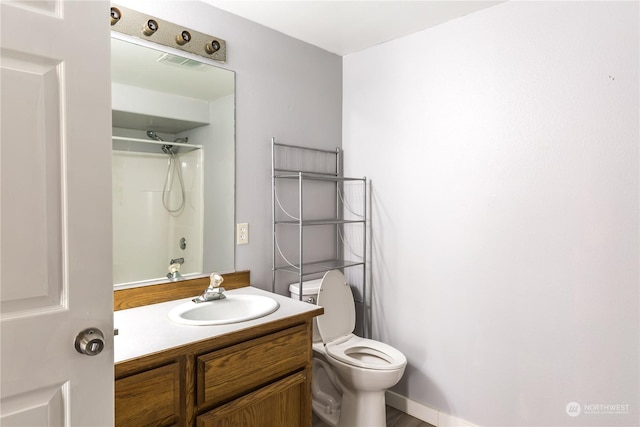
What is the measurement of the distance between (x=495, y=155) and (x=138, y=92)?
174cm

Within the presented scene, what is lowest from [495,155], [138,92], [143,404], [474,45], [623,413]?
[623,413]

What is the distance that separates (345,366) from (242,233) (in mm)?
877

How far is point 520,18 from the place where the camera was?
184 cm

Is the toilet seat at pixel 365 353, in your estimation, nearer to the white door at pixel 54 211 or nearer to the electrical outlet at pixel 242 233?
the electrical outlet at pixel 242 233

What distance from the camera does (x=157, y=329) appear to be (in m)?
1.37

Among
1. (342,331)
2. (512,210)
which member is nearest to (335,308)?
(342,331)

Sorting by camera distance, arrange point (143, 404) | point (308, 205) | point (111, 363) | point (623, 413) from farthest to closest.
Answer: point (308, 205), point (623, 413), point (143, 404), point (111, 363)

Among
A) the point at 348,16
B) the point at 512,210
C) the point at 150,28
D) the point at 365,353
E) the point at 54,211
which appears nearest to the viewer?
the point at 54,211

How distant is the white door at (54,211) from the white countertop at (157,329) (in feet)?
0.73

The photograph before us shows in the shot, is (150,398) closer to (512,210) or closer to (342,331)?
(342,331)

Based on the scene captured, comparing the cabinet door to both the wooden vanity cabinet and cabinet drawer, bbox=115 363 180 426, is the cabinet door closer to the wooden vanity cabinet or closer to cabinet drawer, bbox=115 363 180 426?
the wooden vanity cabinet

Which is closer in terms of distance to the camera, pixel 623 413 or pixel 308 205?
pixel 623 413

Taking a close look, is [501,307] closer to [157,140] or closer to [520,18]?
[520,18]

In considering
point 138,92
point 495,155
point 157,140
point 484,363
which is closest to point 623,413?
point 484,363
